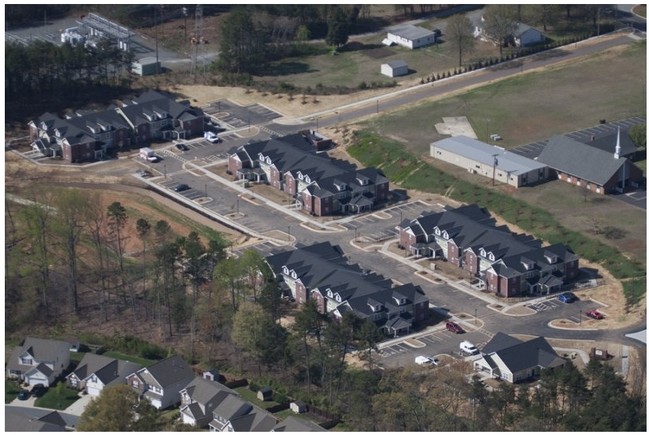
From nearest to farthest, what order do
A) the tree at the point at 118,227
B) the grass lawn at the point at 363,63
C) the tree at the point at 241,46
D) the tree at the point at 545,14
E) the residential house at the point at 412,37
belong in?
the tree at the point at 118,227 < the grass lawn at the point at 363,63 < the tree at the point at 241,46 < the residential house at the point at 412,37 < the tree at the point at 545,14

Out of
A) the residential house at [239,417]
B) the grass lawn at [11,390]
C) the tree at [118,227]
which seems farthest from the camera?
the tree at [118,227]

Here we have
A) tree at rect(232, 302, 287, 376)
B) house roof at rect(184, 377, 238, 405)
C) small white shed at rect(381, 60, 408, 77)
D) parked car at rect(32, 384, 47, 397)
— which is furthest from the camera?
small white shed at rect(381, 60, 408, 77)

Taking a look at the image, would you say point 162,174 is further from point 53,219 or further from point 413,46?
point 413,46

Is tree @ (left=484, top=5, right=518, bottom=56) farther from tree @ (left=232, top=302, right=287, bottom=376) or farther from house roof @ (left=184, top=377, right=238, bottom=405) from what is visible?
house roof @ (left=184, top=377, right=238, bottom=405)

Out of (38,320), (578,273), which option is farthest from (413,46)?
(38,320)

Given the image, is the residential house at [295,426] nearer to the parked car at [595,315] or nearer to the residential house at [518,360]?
the residential house at [518,360]

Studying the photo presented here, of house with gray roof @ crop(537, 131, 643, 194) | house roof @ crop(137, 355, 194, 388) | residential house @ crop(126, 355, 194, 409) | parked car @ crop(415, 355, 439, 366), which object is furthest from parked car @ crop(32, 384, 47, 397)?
house with gray roof @ crop(537, 131, 643, 194)

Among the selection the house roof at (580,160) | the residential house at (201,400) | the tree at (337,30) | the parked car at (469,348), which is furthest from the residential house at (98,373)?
the tree at (337,30)
